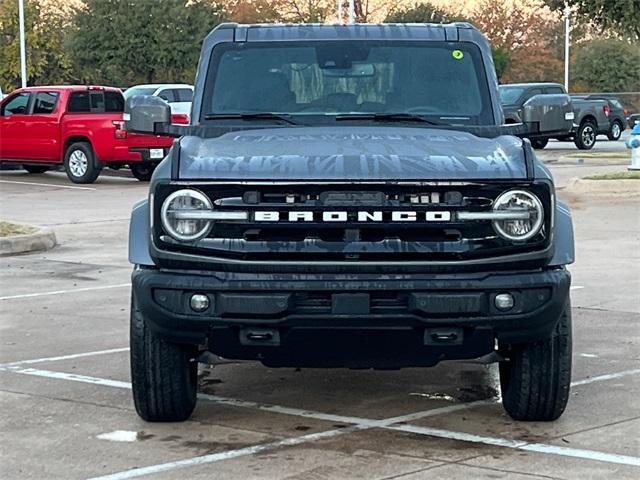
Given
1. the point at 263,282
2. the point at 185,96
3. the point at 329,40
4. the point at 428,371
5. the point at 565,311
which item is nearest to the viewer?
the point at 263,282

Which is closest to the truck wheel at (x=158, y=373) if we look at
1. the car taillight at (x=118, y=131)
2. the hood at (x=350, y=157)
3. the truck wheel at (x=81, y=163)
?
the hood at (x=350, y=157)

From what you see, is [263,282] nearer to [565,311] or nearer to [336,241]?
[336,241]

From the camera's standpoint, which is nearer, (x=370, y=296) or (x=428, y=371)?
(x=370, y=296)

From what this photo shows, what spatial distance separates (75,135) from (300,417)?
18.7 m

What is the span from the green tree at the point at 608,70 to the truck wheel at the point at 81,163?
151ft

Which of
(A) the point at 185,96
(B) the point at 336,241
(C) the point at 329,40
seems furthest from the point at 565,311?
(A) the point at 185,96

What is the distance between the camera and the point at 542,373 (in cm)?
660

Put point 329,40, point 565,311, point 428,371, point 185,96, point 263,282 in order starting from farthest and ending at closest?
point 185,96, point 428,371, point 329,40, point 565,311, point 263,282

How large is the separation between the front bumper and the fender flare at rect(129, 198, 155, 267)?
12 centimetres

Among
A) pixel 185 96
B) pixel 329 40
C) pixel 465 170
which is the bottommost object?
pixel 185 96

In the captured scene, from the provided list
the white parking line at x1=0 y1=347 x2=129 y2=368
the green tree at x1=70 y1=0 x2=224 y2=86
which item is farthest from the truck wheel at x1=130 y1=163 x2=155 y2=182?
Answer: the green tree at x1=70 y1=0 x2=224 y2=86

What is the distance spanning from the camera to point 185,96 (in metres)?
30.5

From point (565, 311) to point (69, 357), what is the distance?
3.66m

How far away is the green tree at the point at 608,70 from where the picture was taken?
66.6m
